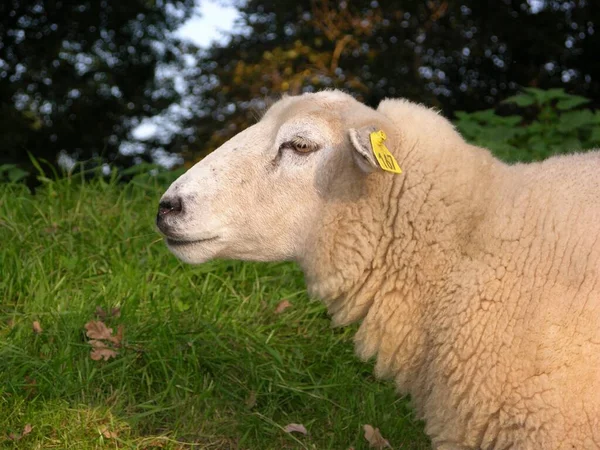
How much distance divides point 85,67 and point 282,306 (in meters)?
7.44

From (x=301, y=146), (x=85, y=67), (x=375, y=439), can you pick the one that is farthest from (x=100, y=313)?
(x=85, y=67)

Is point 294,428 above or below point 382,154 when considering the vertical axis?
below

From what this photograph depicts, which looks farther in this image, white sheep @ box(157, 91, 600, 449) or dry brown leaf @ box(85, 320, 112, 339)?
dry brown leaf @ box(85, 320, 112, 339)

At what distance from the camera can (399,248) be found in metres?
2.92

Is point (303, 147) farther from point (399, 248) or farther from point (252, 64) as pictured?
point (252, 64)

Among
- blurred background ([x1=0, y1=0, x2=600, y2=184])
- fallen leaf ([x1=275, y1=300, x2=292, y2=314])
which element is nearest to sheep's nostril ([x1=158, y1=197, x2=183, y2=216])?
fallen leaf ([x1=275, y1=300, x2=292, y2=314])

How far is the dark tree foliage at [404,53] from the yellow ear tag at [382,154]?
22.0 ft

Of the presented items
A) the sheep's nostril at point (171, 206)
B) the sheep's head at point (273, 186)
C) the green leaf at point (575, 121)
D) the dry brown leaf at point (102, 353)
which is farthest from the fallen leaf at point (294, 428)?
the green leaf at point (575, 121)

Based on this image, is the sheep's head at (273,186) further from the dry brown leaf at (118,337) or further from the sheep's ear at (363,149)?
the dry brown leaf at (118,337)

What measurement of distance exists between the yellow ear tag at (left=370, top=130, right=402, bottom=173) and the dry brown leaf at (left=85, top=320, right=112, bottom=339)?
1.64 m

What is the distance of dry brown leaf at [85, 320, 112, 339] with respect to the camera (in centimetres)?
382

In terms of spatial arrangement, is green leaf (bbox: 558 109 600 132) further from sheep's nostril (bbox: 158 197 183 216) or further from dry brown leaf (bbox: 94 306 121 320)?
sheep's nostril (bbox: 158 197 183 216)

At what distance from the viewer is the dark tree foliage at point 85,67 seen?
1057 cm

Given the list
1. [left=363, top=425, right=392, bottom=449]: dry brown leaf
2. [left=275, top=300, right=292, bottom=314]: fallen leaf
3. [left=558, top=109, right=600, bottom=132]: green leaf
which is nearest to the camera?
[left=363, top=425, right=392, bottom=449]: dry brown leaf
